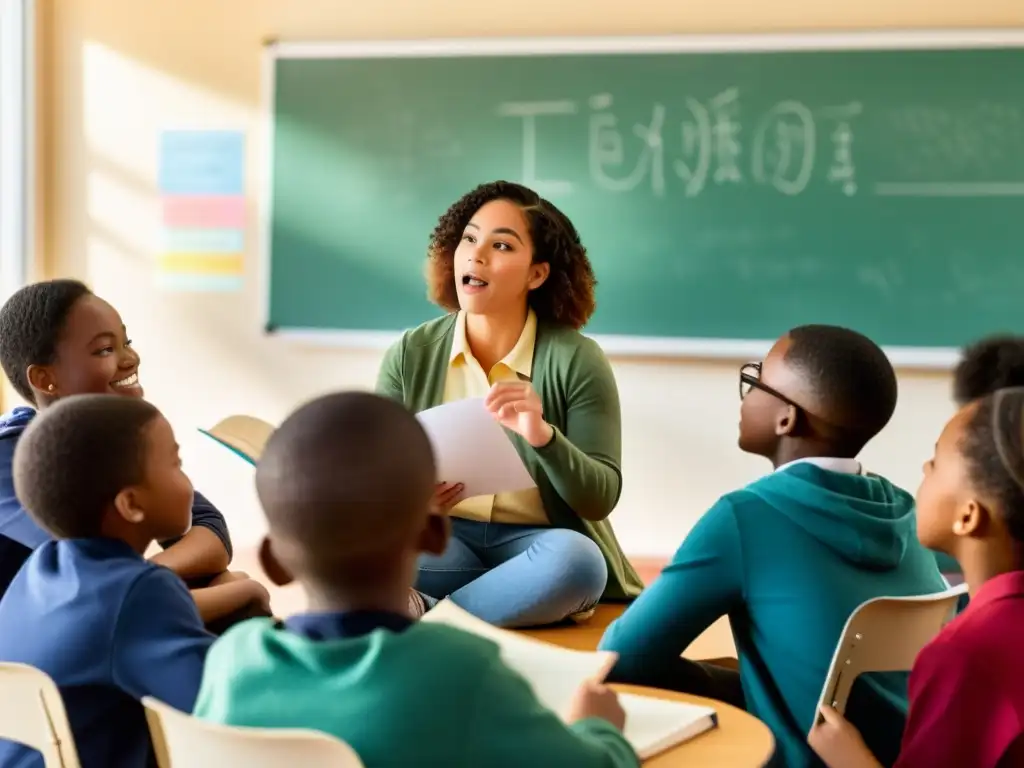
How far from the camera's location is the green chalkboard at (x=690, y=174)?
4070 millimetres

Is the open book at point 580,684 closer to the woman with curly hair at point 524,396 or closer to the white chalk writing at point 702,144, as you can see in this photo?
the woman with curly hair at point 524,396

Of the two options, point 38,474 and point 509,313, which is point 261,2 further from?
point 38,474

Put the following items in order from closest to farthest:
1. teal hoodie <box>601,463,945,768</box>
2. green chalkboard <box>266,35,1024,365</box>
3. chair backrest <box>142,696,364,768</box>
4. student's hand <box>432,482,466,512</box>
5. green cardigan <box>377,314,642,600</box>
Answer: chair backrest <box>142,696,364,768</box>, teal hoodie <box>601,463,945,768</box>, student's hand <box>432,482,466,512</box>, green cardigan <box>377,314,642,600</box>, green chalkboard <box>266,35,1024,365</box>

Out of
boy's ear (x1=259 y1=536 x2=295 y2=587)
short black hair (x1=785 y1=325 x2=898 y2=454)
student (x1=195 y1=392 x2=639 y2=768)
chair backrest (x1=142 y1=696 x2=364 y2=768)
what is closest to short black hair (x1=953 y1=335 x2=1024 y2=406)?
short black hair (x1=785 y1=325 x2=898 y2=454)

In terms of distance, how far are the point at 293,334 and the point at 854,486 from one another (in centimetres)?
324

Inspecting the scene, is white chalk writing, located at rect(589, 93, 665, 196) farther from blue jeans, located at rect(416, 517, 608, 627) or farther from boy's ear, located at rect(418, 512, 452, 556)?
boy's ear, located at rect(418, 512, 452, 556)

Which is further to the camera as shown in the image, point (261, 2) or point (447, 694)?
point (261, 2)

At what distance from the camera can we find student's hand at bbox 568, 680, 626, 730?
114 centimetres

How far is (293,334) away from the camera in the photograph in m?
4.52

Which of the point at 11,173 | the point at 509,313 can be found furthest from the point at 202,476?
the point at 509,313

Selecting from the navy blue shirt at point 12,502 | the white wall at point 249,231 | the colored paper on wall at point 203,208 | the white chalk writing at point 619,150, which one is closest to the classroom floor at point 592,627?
the white wall at point 249,231

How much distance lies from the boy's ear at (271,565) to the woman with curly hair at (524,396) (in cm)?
94

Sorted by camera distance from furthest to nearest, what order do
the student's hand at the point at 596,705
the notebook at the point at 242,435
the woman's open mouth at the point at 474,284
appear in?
the woman's open mouth at the point at 474,284
the notebook at the point at 242,435
the student's hand at the point at 596,705

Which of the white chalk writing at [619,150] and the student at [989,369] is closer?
the student at [989,369]
